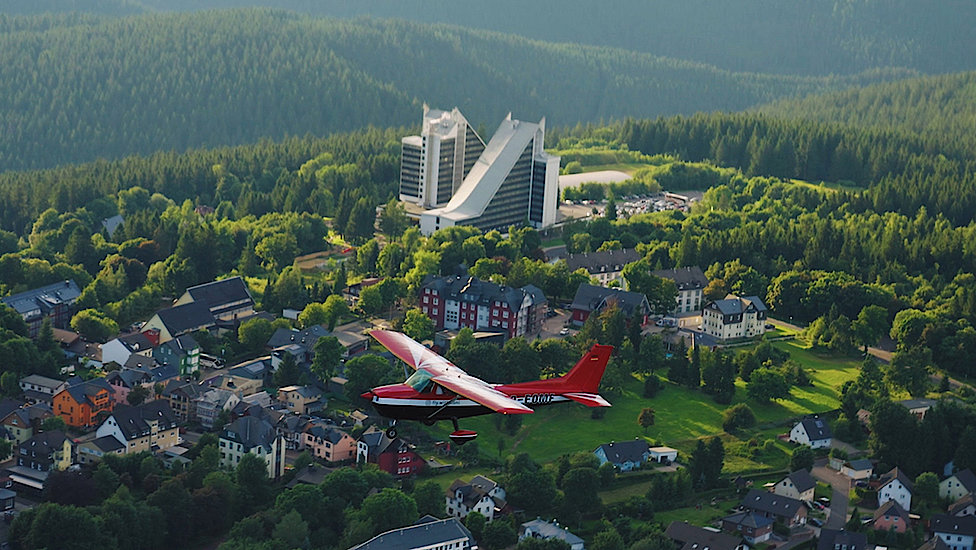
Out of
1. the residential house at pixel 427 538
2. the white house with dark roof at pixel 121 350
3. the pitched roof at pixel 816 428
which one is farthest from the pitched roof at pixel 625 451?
the white house with dark roof at pixel 121 350

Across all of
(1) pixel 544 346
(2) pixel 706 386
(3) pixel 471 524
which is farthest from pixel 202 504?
(2) pixel 706 386

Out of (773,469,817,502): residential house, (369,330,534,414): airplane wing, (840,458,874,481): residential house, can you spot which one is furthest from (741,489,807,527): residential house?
(369,330,534,414): airplane wing

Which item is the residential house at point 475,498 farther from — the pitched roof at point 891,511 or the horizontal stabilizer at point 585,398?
the horizontal stabilizer at point 585,398

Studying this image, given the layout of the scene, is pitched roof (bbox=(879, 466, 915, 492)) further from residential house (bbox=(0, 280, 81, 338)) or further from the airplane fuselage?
residential house (bbox=(0, 280, 81, 338))

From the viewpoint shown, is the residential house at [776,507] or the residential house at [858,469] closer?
the residential house at [776,507]

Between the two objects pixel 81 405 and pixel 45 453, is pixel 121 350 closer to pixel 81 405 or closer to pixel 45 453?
pixel 81 405

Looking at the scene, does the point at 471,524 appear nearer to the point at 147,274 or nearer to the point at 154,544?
the point at 154,544

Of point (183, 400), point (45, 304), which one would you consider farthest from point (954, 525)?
point (45, 304)
